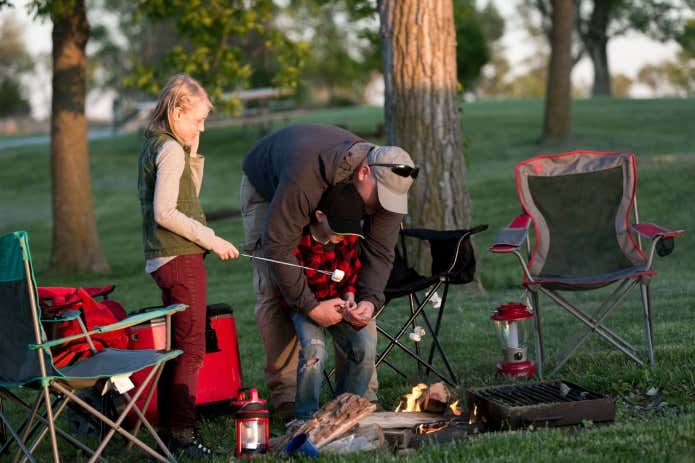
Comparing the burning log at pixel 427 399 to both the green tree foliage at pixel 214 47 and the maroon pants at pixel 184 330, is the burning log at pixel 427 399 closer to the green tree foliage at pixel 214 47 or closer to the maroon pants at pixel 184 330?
the maroon pants at pixel 184 330

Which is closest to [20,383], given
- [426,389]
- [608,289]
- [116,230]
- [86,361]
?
[86,361]

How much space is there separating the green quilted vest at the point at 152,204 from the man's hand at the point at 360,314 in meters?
0.61

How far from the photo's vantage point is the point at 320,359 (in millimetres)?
3684

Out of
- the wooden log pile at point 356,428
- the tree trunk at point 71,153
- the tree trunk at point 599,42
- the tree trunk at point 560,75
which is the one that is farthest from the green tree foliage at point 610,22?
the wooden log pile at point 356,428

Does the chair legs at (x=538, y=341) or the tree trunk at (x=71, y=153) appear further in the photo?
the tree trunk at (x=71, y=153)

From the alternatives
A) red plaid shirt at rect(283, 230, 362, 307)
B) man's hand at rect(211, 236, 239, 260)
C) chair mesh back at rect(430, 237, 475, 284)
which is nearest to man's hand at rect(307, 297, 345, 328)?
red plaid shirt at rect(283, 230, 362, 307)

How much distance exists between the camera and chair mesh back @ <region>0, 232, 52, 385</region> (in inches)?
120

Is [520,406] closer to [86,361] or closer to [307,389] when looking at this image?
[307,389]

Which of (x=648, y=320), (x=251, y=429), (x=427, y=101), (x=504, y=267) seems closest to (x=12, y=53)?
(x=504, y=267)

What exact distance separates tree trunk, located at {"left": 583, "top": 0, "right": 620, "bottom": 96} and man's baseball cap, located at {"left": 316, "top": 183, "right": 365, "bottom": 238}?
2612cm

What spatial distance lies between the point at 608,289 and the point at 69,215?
6.10 metres

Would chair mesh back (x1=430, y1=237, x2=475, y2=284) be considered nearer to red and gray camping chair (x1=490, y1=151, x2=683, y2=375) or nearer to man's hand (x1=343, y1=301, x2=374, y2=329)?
red and gray camping chair (x1=490, y1=151, x2=683, y2=375)

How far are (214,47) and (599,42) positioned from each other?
67.8ft

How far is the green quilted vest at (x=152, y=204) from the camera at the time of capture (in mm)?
3494
